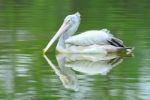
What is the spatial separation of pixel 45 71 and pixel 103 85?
4.37ft

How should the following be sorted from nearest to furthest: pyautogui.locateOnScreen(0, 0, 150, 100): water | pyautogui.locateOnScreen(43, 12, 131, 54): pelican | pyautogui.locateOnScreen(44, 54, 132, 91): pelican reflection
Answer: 1. pyautogui.locateOnScreen(0, 0, 150, 100): water
2. pyautogui.locateOnScreen(44, 54, 132, 91): pelican reflection
3. pyautogui.locateOnScreen(43, 12, 131, 54): pelican

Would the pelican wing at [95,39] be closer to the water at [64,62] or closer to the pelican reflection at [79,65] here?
the pelican reflection at [79,65]

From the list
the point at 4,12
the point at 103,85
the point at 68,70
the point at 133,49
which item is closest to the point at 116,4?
the point at 4,12

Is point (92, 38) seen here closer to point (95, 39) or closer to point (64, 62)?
point (95, 39)

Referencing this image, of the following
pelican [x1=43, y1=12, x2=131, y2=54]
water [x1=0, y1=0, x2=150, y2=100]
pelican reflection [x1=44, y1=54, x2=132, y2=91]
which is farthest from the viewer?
pelican [x1=43, y1=12, x2=131, y2=54]

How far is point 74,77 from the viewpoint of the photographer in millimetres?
10789

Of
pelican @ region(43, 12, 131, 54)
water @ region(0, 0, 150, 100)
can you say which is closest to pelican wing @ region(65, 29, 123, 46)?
pelican @ region(43, 12, 131, 54)

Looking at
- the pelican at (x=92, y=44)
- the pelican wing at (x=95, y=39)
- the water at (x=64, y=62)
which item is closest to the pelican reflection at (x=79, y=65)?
the water at (x=64, y=62)

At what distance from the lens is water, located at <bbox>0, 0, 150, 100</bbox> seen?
958 centimetres

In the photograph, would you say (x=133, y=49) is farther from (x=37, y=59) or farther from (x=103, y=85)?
(x=103, y=85)

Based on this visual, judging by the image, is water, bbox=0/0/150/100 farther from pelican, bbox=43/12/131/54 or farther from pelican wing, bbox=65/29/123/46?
pelican wing, bbox=65/29/123/46

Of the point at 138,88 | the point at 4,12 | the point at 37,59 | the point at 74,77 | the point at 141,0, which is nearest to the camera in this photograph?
the point at 138,88

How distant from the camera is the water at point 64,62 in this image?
9578mm

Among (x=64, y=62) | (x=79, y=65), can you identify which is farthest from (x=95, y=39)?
(x=79, y=65)
